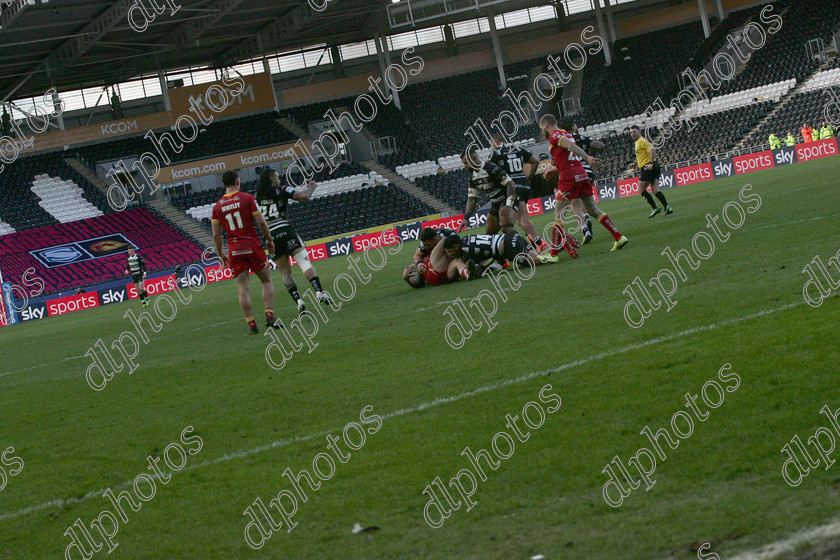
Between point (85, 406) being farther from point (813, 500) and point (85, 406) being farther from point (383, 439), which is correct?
point (813, 500)

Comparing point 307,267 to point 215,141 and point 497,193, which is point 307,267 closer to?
point 497,193

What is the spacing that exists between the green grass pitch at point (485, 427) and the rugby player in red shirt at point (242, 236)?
1120mm

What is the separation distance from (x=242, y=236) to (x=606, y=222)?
5362 millimetres

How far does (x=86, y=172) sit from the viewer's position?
160 ft

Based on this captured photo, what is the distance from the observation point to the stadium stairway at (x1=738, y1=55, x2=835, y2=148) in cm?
4269

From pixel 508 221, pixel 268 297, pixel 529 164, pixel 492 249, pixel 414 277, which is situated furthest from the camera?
pixel 529 164

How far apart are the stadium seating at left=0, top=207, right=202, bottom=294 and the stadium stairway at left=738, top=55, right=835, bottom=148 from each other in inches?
1070

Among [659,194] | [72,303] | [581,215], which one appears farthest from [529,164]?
[72,303]

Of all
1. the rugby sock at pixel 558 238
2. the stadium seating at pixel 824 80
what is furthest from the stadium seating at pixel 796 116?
the rugby sock at pixel 558 238

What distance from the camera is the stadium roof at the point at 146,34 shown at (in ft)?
122

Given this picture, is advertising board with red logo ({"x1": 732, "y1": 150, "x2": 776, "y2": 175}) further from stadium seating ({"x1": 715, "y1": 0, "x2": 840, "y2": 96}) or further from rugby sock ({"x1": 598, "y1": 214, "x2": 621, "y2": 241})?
rugby sock ({"x1": 598, "y1": 214, "x2": 621, "y2": 241})

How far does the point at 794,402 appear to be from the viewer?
4.30 metres

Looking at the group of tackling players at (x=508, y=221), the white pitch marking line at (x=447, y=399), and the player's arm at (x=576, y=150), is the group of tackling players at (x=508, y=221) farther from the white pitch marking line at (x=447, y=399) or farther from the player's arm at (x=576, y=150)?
the white pitch marking line at (x=447, y=399)

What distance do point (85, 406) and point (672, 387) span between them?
18.3ft
